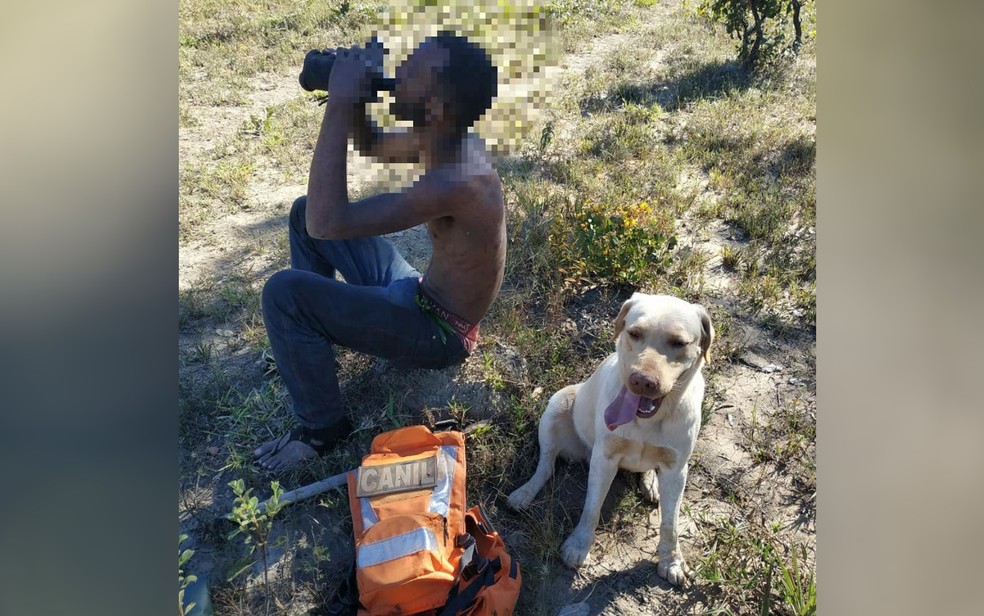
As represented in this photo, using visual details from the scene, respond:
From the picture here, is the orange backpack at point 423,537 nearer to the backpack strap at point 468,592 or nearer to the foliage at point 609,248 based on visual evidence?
the backpack strap at point 468,592

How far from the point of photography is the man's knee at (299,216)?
125 inches

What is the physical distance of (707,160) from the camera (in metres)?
5.18

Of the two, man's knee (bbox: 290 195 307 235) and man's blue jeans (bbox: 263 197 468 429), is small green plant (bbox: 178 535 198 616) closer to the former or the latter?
man's blue jeans (bbox: 263 197 468 429)

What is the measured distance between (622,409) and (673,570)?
686 mm

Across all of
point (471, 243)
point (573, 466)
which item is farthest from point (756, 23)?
point (573, 466)

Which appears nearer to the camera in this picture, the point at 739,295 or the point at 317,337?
the point at 317,337

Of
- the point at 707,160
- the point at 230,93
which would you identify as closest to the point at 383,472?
the point at 707,160

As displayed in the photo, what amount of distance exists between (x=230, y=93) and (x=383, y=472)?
481cm

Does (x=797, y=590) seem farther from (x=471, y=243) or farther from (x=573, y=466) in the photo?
(x=471, y=243)

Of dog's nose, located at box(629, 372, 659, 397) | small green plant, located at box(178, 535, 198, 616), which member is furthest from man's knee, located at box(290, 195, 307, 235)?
dog's nose, located at box(629, 372, 659, 397)

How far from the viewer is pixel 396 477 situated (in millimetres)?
2492

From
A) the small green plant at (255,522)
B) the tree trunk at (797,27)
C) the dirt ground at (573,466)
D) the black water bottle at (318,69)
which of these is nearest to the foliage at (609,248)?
the dirt ground at (573,466)

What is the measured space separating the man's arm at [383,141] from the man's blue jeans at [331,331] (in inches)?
27.9
